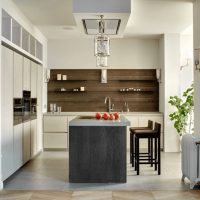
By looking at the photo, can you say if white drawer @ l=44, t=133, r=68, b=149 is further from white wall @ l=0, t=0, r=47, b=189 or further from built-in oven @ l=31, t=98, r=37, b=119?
white wall @ l=0, t=0, r=47, b=189

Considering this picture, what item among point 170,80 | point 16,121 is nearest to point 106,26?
point 16,121

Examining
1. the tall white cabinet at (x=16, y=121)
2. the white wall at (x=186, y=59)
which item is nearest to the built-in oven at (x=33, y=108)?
the tall white cabinet at (x=16, y=121)

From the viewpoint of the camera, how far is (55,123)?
891cm

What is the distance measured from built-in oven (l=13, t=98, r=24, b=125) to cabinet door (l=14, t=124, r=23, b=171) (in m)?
0.10

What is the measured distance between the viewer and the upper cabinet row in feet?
18.0

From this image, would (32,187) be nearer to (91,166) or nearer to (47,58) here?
(91,166)

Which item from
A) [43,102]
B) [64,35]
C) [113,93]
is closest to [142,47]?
[113,93]

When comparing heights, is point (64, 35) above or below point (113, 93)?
above

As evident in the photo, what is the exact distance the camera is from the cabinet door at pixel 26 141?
6.85m

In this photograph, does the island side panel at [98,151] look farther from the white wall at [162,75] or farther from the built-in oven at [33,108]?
the white wall at [162,75]

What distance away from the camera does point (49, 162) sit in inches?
291

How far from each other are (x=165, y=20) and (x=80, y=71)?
109 inches

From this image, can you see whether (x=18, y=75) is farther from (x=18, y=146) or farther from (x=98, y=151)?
(x=98, y=151)

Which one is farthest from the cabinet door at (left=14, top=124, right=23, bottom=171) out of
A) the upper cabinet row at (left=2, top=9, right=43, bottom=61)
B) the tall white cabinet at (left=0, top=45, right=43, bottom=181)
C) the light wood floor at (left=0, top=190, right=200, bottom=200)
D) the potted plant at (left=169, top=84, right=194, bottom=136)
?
the potted plant at (left=169, top=84, right=194, bottom=136)
